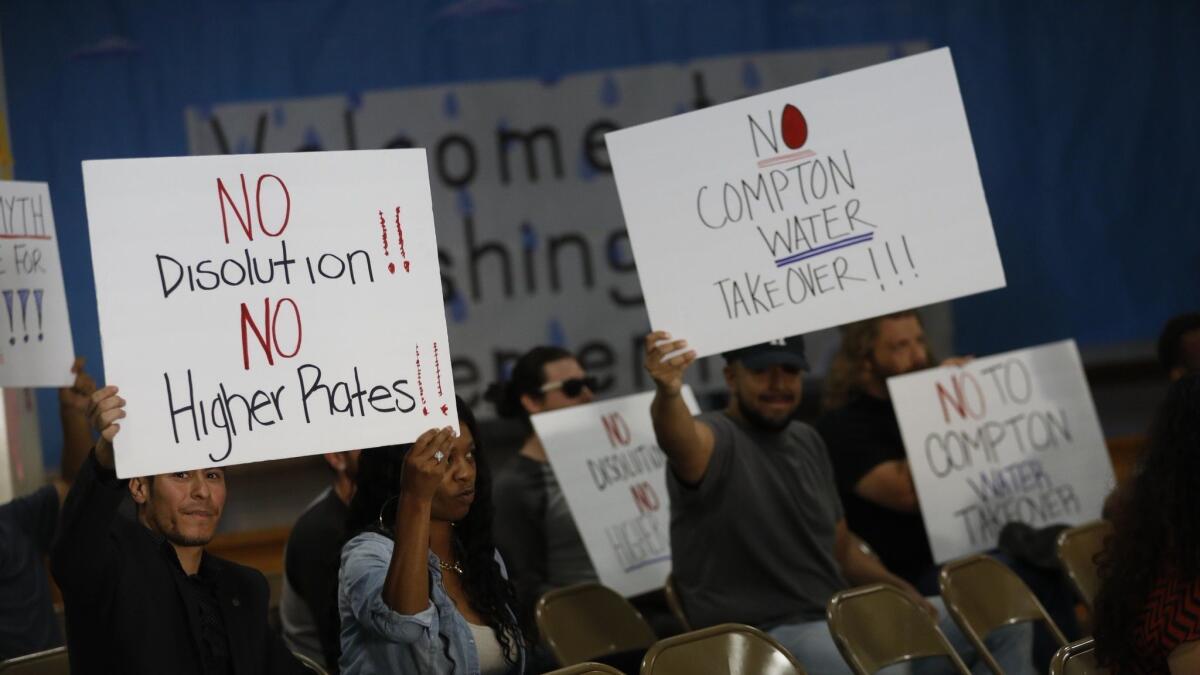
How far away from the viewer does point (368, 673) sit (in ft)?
9.62

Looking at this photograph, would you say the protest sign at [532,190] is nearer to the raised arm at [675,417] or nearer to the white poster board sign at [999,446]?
the white poster board sign at [999,446]

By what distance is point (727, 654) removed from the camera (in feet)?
11.3

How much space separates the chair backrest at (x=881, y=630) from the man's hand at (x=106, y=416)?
2.01m

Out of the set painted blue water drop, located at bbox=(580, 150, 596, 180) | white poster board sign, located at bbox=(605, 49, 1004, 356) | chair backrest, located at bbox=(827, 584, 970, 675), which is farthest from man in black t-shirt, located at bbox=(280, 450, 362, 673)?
painted blue water drop, located at bbox=(580, 150, 596, 180)

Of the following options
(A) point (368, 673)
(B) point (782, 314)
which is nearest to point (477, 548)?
(A) point (368, 673)

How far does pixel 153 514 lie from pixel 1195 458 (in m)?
2.20

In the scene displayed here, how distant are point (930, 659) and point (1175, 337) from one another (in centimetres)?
189

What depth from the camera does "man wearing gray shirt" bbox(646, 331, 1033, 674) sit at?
4.13m

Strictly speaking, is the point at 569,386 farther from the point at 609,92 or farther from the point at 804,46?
the point at 804,46

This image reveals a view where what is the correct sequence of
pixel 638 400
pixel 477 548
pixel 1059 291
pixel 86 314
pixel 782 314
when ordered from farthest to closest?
pixel 1059 291 → pixel 86 314 → pixel 638 400 → pixel 782 314 → pixel 477 548

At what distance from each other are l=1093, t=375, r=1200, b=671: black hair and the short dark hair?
266 centimetres

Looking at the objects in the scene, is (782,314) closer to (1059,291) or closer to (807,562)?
(807,562)

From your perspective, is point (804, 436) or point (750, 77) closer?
point (804, 436)

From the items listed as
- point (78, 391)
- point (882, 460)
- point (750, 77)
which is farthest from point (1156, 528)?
point (750, 77)
